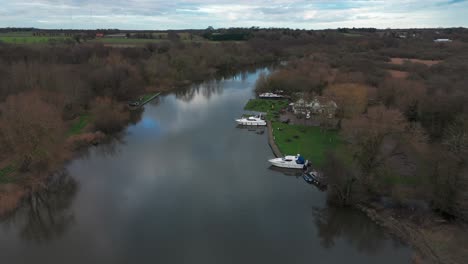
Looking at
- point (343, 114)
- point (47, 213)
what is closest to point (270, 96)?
point (343, 114)

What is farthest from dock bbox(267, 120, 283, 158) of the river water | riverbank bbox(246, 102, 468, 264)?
riverbank bbox(246, 102, 468, 264)

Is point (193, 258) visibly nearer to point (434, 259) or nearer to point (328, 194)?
point (328, 194)

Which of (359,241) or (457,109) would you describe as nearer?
(359,241)

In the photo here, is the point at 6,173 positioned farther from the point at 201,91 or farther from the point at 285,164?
the point at 201,91

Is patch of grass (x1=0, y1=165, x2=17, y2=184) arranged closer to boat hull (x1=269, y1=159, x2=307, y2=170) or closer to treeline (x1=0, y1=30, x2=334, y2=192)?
treeline (x1=0, y1=30, x2=334, y2=192)

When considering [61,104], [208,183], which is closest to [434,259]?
[208,183]

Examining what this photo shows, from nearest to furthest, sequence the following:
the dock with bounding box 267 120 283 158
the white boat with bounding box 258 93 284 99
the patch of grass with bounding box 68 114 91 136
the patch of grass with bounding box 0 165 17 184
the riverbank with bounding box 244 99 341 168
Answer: the patch of grass with bounding box 0 165 17 184
the riverbank with bounding box 244 99 341 168
the dock with bounding box 267 120 283 158
the patch of grass with bounding box 68 114 91 136
the white boat with bounding box 258 93 284 99
